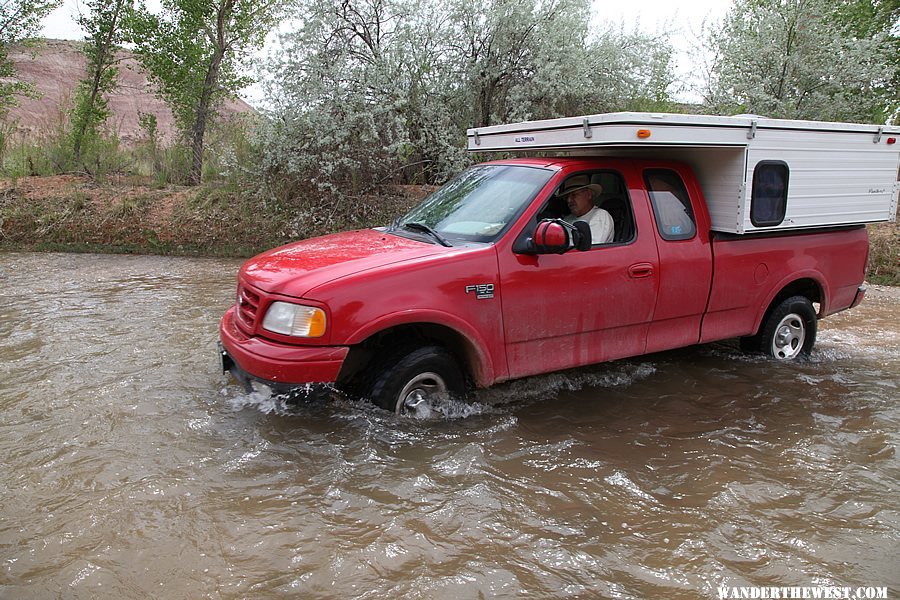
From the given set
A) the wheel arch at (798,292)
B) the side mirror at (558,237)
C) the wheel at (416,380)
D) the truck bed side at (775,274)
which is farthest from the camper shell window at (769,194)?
the wheel at (416,380)

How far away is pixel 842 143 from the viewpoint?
6.19 meters

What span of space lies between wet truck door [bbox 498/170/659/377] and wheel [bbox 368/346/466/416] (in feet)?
1.53

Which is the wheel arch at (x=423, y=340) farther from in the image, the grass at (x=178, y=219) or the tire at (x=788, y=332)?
the grass at (x=178, y=219)

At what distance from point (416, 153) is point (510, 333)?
9.39 m

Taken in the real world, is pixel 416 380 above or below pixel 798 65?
below

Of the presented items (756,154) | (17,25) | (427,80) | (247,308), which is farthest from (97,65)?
(756,154)

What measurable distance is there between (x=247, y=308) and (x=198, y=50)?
1067cm

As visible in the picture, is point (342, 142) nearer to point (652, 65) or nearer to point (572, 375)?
point (652, 65)

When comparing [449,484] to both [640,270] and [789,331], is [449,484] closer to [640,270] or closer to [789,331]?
[640,270]

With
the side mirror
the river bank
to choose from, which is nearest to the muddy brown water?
the side mirror

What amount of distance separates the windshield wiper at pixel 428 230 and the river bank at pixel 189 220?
6979 millimetres

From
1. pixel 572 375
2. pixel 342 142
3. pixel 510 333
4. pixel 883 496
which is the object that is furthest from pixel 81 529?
pixel 342 142

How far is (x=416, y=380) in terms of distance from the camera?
179 inches

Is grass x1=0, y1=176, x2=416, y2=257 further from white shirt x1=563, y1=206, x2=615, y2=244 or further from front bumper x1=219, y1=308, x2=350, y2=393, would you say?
front bumper x1=219, y1=308, x2=350, y2=393
